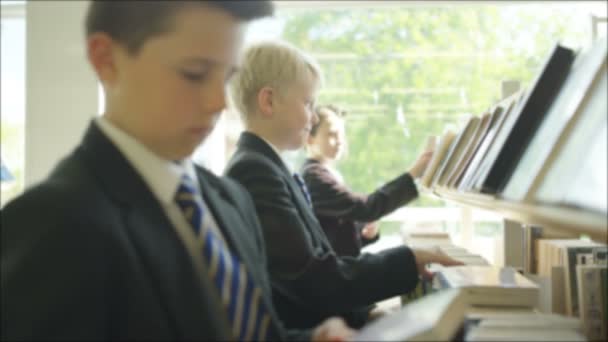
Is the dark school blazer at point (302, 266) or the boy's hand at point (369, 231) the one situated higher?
the dark school blazer at point (302, 266)

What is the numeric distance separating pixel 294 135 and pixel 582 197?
1.00 meters

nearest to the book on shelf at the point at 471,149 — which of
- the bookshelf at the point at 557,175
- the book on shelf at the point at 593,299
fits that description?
the bookshelf at the point at 557,175

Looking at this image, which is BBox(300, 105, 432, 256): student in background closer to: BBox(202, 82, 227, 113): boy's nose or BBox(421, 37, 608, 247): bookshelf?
BBox(421, 37, 608, 247): bookshelf

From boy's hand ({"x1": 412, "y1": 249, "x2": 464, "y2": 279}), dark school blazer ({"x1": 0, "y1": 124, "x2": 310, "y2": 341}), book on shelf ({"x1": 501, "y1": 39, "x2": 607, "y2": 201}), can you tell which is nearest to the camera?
dark school blazer ({"x1": 0, "y1": 124, "x2": 310, "y2": 341})

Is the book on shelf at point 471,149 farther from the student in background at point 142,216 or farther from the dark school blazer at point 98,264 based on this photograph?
the dark school blazer at point 98,264

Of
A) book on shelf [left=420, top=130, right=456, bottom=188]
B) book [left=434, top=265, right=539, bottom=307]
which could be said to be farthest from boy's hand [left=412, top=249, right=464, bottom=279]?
book on shelf [left=420, top=130, right=456, bottom=188]

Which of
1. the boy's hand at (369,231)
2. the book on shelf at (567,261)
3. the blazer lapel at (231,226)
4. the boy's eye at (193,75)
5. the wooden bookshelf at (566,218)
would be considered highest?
the boy's eye at (193,75)

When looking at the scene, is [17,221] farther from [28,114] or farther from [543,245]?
[28,114]

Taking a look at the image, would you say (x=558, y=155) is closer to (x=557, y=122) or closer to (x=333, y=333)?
(x=557, y=122)

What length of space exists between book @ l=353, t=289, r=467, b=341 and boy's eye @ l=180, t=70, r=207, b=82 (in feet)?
1.49

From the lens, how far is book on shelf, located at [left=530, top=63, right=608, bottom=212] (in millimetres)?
945

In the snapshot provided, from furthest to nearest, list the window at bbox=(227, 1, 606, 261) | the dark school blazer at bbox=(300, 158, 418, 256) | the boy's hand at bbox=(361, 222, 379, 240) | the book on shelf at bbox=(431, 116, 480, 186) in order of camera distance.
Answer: the window at bbox=(227, 1, 606, 261)
the boy's hand at bbox=(361, 222, 379, 240)
the dark school blazer at bbox=(300, 158, 418, 256)
the book on shelf at bbox=(431, 116, 480, 186)

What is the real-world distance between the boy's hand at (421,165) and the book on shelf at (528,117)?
160 centimetres

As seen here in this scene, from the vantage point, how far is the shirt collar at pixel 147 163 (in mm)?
988
